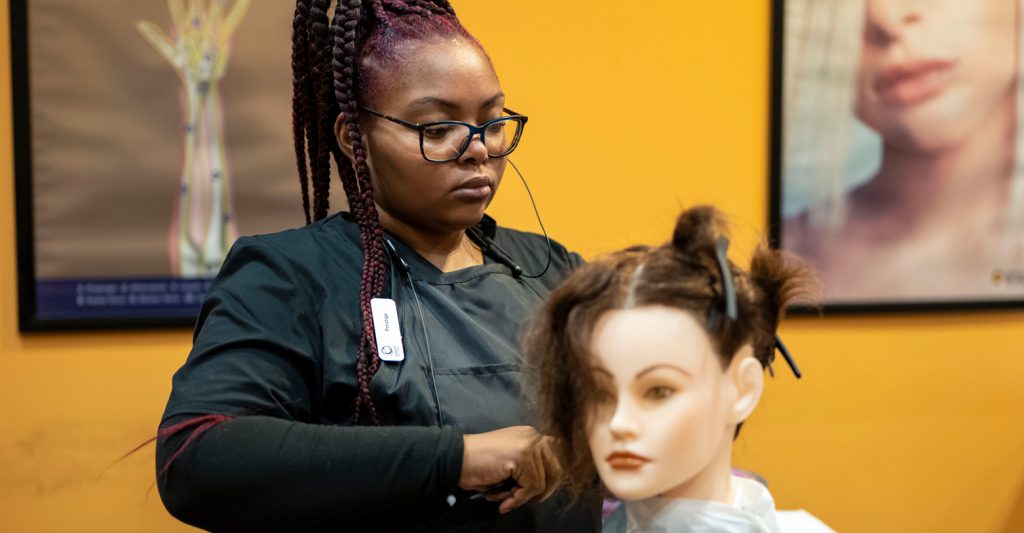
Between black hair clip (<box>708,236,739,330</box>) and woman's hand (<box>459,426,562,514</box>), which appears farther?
woman's hand (<box>459,426,562,514</box>)

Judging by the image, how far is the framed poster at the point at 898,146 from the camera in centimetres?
202

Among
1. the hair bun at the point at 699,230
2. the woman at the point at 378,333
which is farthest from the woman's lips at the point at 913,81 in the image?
the hair bun at the point at 699,230

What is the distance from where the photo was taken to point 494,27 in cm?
189

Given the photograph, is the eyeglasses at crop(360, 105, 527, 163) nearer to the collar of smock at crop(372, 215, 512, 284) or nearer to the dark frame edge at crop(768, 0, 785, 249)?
the collar of smock at crop(372, 215, 512, 284)

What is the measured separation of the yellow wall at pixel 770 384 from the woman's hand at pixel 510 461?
36.9 inches

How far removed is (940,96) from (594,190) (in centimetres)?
82

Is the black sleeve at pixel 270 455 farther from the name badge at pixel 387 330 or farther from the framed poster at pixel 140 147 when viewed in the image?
the framed poster at pixel 140 147

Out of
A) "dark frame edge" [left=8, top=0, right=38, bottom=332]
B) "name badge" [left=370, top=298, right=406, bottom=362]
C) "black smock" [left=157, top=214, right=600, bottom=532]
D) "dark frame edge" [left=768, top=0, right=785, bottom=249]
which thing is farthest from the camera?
"dark frame edge" [left=768, top=0, right=785, bottom=249]

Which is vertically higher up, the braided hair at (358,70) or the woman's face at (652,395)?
the braided hair at (358,70)

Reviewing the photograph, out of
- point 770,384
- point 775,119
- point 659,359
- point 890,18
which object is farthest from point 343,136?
point 890,18

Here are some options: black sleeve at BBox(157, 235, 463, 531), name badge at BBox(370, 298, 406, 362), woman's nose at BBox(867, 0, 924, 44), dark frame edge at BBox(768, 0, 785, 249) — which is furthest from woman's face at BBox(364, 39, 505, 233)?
woman's nose at BBox(867, 0, 924, 44)

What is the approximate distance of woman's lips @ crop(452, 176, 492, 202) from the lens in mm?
1176

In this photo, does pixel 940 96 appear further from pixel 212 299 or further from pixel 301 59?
pixel 212 299

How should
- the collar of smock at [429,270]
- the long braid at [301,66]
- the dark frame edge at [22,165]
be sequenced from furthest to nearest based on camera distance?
the dark frame edge at [22,165], the long braid at [301,66], the collar of smock at [429,270]
